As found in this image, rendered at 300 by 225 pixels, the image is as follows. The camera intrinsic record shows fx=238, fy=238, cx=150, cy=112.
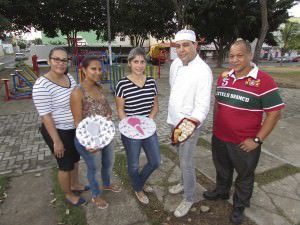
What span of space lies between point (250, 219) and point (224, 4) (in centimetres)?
2180

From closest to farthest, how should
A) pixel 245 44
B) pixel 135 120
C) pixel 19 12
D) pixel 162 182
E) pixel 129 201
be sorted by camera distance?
pixel 245 44, pixel 135 120, pixel 129 201, pixel 162 182, pixel 19 12

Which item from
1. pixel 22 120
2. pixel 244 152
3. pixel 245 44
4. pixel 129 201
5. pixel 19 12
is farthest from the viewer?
pixel 19 12

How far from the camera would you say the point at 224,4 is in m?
21.0

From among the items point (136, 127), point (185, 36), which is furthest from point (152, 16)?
point (136, 127)

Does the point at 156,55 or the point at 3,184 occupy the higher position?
the point at 156,55

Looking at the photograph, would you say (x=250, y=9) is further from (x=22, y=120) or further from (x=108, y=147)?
(x=108, y=147)

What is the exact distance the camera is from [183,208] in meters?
2.96

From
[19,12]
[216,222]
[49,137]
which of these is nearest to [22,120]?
[49,137]

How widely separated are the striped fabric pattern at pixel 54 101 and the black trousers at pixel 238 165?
71.2 inches

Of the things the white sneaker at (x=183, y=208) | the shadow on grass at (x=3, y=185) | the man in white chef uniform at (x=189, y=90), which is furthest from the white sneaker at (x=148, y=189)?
the shadow on grass at (x=3, y=185)

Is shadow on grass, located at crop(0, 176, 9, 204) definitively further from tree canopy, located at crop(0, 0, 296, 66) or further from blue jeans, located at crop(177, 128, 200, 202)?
tree canopy, located at crop(0, 0, 296, 66)

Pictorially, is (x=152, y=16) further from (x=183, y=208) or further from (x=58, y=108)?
(x=183, y=208)

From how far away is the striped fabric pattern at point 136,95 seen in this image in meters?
2.73

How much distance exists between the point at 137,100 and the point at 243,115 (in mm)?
1175
